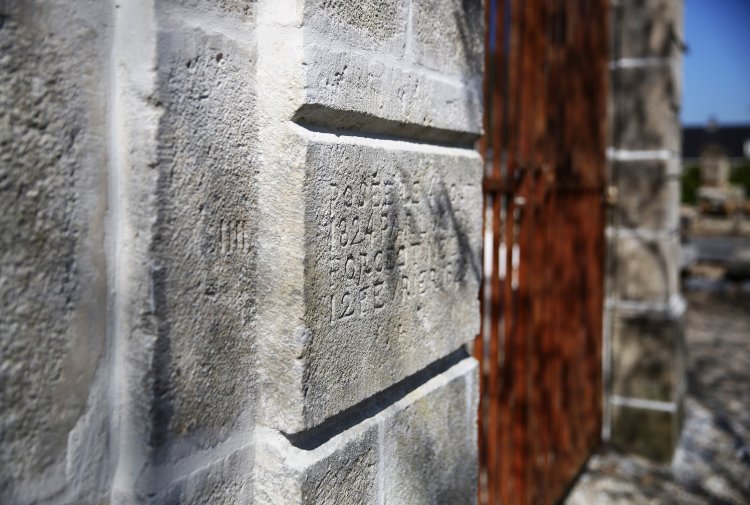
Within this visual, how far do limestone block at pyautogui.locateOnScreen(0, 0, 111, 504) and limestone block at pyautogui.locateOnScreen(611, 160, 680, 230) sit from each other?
12.8 ft

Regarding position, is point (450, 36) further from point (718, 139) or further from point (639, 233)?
point (718, 139)

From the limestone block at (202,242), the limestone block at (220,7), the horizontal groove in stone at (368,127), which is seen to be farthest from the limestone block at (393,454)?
the limestone block at (220,7)

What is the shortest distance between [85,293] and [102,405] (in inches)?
6.0

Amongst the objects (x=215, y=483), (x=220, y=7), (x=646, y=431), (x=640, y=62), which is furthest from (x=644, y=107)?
(x=215, y=483)

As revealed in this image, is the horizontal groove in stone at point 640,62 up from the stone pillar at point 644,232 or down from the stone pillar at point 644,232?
up

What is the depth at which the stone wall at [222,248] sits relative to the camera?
0.77 m

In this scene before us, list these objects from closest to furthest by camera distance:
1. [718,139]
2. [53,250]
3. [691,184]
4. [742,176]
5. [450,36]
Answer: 1. [53,250]
2. [450,36]
3. [691,184]
4. [742,176]
5. [718,139]

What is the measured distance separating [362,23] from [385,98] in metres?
0.14

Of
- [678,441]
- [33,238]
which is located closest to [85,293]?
[33,238]

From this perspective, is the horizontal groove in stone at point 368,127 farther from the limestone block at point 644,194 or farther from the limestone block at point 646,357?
A: the limestone block at point 646,357

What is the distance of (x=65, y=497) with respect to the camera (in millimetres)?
805

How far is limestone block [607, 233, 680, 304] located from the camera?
163 inches

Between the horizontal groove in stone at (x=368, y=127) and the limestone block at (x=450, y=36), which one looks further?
the limestone block at (x=450, y=36)

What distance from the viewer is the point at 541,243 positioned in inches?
113
